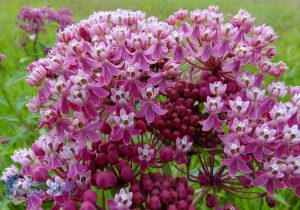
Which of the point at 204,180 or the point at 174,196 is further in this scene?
the point at 204,180

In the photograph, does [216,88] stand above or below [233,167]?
above

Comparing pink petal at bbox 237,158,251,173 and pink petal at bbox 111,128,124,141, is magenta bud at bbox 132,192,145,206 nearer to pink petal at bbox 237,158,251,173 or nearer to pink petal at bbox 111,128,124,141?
pink petal at bbox 111,128,124,141

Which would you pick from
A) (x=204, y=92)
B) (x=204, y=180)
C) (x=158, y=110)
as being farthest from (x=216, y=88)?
(x=204, y=180)

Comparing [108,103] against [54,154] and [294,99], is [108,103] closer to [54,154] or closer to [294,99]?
[54,154]

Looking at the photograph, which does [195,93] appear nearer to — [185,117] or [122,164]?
[185,117]

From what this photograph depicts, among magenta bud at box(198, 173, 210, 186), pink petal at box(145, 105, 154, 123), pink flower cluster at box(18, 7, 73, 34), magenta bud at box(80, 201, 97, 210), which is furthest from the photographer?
pink flower cluster at box(18, 7, 73, 34)

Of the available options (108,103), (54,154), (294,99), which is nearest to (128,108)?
(108,103)

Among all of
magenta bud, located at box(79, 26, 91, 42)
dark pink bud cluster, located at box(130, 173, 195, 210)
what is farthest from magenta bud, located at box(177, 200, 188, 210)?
magenta bud, located at box(79, 26, 91, 42)

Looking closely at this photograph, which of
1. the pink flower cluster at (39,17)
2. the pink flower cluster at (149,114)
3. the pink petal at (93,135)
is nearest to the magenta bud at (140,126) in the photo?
the pink flower cluster at (149,114)
